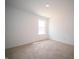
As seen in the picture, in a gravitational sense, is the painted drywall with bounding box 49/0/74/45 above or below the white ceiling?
below

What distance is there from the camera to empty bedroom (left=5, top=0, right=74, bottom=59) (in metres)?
3.41

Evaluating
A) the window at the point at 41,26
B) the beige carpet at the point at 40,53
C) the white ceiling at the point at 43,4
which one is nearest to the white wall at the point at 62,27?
→ the window at the point at 41,26

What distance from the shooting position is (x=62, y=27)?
5.50m

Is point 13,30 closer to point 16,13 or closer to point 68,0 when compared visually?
point 16,13

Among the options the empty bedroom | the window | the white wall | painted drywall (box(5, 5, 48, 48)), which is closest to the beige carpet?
the empty bedroom

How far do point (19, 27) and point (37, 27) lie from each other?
1.78 metres

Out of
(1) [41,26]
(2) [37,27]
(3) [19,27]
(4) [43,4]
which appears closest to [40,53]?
(3) [19,27]

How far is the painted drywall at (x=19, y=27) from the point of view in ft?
12.8

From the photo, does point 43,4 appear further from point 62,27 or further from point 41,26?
point 41,26

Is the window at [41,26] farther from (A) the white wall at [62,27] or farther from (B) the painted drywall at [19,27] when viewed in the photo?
(A) the white wall at [62,27]

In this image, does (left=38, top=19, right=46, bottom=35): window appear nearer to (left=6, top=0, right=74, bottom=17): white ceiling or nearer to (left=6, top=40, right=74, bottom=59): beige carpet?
(left=6, top=0, right=74, bottom=17): white ceiling

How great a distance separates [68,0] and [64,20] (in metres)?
2.69

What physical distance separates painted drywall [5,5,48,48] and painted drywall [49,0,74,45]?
1.70 m

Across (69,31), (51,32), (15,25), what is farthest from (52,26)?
(15,25)
